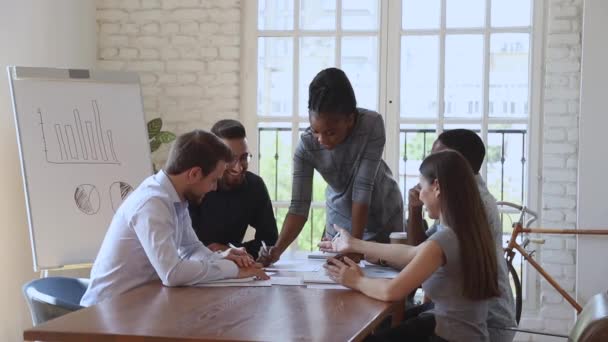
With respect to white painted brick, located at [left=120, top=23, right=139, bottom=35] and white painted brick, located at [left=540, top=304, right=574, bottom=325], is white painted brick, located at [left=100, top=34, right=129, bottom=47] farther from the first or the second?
white painted brick, located at [left=540, top=304, right=574, bottom=325]

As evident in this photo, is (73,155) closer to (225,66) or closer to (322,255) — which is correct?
(225,66)

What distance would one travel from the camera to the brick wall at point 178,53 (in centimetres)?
511

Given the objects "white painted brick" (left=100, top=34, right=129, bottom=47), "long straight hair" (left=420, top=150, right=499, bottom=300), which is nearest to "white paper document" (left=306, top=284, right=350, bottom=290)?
"long straight hair" (left=420, top=150, right=499, bottom=300)

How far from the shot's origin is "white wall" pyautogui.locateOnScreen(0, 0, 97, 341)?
4.15 m

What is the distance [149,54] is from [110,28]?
0.33 metres

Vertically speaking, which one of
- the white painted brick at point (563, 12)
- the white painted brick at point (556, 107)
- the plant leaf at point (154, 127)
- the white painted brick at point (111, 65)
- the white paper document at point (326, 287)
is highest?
the white painted brick at point (563, 12)

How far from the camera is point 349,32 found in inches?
198

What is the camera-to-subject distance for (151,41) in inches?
204

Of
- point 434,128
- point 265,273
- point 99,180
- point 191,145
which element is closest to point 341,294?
point 265,273

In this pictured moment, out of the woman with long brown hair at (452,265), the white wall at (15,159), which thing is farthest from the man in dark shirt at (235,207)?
the white wall at (15,159)

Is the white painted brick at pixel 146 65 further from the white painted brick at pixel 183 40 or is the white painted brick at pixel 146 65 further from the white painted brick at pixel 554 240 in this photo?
the white painted brick at pixel 554 240

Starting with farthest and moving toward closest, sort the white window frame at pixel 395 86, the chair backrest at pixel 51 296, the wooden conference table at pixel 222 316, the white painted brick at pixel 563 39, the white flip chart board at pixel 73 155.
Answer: the white window frame at pixel 395 86, the white painted brick at pixel 563 39, the white flip chart board at pixel 73 155, the chair backrest at pixel 51 296, the wooden conference table at pixel 222 316

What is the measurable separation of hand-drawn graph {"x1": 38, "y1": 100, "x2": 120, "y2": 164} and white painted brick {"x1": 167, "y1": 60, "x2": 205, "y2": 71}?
43.6 inches

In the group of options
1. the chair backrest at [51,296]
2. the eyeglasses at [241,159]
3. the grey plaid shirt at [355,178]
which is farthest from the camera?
the eyeglasses at [241,159]
